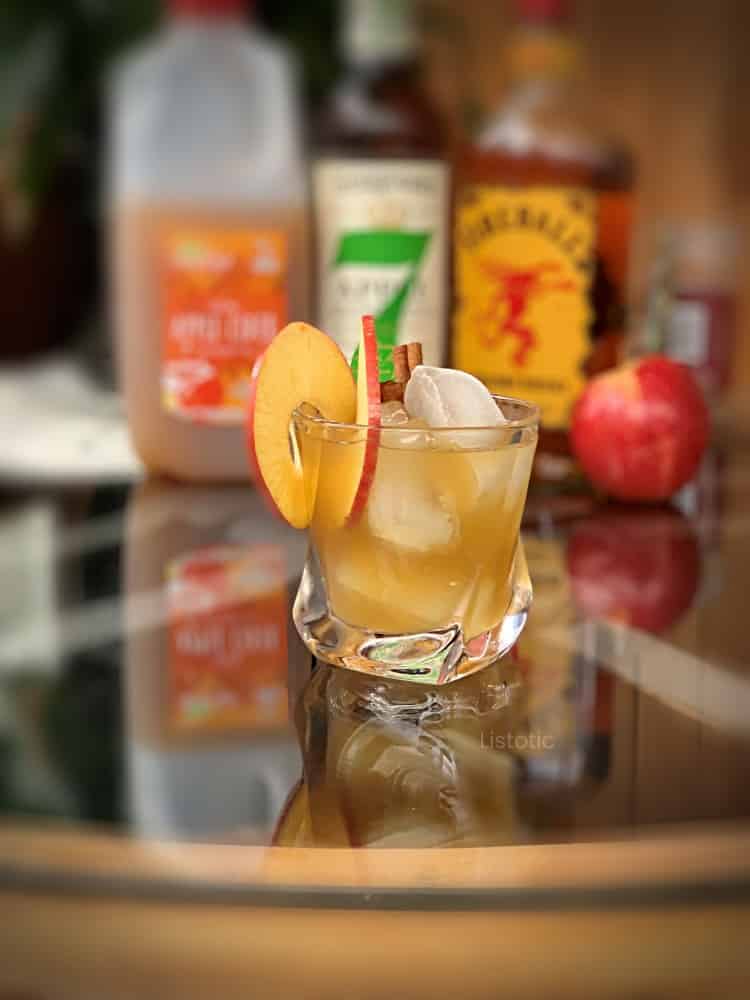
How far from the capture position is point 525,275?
2.51ft

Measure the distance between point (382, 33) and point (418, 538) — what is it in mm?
445

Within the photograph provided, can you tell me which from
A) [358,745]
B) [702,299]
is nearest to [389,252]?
[358,745]

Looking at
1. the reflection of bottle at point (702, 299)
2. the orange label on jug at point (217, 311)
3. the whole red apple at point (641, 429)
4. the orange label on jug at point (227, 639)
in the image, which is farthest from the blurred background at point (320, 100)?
the orange label on jug at point (227, 639)

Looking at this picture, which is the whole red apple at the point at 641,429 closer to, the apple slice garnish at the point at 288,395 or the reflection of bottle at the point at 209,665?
the reflection of bottle at the point at 209,665

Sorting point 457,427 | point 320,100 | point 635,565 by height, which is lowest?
point 635,565

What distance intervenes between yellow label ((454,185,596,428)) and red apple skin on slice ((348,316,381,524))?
331 mm

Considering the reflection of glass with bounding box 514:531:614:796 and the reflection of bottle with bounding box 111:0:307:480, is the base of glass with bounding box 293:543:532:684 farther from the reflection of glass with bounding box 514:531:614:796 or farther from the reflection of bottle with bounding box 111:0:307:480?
the reflection of bottle with bounding box 111:0:307:480

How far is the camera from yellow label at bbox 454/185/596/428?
76cm

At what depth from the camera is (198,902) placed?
1.06ft

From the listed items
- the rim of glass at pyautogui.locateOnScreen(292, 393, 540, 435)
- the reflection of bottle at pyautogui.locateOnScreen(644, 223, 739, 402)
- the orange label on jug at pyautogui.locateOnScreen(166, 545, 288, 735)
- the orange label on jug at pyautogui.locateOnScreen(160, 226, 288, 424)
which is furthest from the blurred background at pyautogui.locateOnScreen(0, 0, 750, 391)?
the rim of glass at pyautogui.locateOnScreen(292, 393, 540, 435)

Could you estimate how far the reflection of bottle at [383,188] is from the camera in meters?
0.69

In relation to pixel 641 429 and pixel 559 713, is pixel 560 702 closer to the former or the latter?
pixel 559 713

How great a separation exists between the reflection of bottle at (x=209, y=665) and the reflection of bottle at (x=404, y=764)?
0.04 feet

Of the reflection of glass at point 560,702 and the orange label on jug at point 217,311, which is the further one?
the orange label on jug at point 217,311
